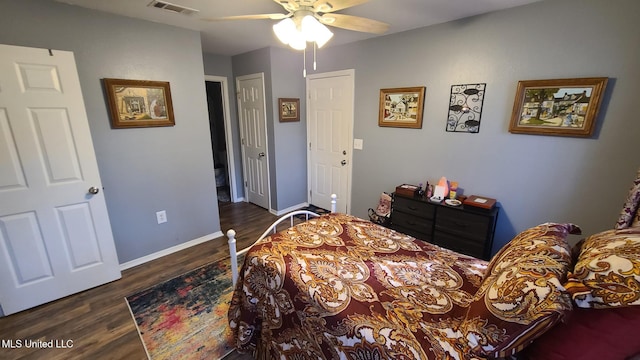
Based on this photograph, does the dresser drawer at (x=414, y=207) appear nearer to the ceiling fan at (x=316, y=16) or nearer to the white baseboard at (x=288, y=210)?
the ceiling fan at (x=316, y=16)

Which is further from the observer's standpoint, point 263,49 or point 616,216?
point 263,49

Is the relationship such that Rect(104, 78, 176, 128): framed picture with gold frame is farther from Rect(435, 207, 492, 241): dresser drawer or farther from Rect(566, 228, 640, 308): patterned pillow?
Rect(566, 228, 640, 308): patterned pillow

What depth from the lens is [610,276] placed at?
766mm

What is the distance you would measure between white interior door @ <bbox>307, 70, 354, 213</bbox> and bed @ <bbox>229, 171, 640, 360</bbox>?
1839mm

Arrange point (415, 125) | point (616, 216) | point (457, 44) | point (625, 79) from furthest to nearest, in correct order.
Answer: point (415, 125), point (457, 44), point (616, 216), point (625, 79)

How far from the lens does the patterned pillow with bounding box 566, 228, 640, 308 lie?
723 mm

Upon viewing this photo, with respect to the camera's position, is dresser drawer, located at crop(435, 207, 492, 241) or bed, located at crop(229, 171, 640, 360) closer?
bed, located at crop(229, 171, 640, 360)

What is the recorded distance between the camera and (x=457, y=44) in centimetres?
249

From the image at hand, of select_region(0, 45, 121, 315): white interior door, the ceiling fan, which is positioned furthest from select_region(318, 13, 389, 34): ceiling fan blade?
select_region(0, 45, 121, 315): white interior door

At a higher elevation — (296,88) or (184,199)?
(296,88)

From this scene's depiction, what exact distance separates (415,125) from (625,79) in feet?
5.06

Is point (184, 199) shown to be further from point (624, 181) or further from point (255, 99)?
point (624, 181)

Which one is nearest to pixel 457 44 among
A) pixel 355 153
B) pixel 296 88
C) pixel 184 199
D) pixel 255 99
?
pixel 355 153

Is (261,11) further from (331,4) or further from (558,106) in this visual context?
(558,106)
